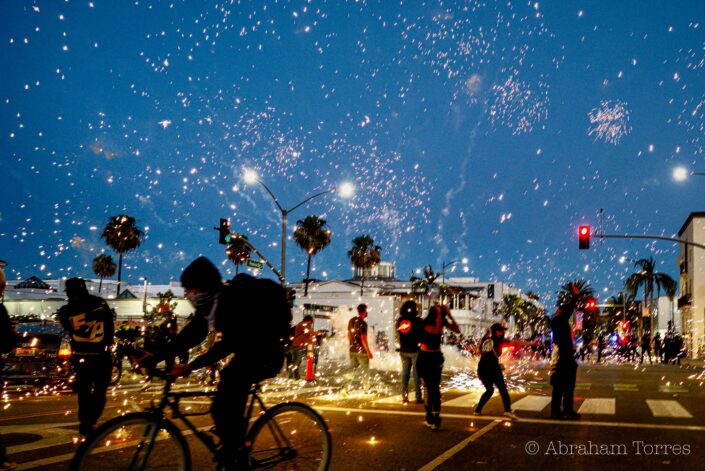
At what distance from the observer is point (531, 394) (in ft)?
47.1

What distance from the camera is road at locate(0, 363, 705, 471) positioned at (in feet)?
21.8

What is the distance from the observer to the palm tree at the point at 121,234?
70375 mm

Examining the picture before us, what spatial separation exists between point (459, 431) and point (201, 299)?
16.6 ft

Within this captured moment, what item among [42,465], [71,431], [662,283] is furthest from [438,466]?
[662,283]

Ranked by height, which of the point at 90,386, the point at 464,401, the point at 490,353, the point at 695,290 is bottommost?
the point at 464,401

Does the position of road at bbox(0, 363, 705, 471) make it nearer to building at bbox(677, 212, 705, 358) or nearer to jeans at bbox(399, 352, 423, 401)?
jeans at bbox(399, 352, 423, 401)

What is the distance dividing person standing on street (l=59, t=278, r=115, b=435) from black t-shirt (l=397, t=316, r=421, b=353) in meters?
5.37

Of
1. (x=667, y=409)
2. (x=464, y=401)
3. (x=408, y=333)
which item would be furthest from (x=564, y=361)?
(x=667, y=409)

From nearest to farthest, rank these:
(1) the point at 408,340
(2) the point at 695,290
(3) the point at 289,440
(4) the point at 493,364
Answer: (3) the point at 289,440 < (4) the point at 493,364 < (1) the point at 408,340 < (2) the point at 695,290

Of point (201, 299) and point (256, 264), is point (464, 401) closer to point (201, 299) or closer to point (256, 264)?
point (201, 299)

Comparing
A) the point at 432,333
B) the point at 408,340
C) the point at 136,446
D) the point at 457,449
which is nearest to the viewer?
the point at 136,446

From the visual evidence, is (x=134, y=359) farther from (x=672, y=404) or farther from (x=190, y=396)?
(x=672, y=404)

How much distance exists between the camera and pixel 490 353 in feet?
32.1

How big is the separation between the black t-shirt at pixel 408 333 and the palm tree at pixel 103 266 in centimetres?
8174
